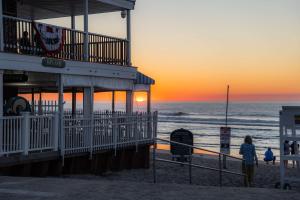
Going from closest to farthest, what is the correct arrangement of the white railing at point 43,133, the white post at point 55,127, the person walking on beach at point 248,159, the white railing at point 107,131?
the white railing at point 43,133, the white post at point 55,127, the white railing at point 107,131, the person walking on beach at point 248,159

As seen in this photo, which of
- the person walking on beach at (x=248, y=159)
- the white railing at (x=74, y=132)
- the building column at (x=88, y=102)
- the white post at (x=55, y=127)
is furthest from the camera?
the building column at (x=88, y=102)

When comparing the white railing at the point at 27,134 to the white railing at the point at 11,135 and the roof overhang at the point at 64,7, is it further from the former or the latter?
the roof overhang at the point at 64,7

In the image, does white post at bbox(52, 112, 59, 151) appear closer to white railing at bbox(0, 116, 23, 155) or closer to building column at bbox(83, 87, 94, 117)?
white railing at bbox(0, 116, 23, 155)

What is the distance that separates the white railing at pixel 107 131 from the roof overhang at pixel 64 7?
4.05m

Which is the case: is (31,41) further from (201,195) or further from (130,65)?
(201,195)

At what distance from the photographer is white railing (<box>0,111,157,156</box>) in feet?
43.0

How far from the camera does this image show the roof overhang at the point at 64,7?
18.9 metres

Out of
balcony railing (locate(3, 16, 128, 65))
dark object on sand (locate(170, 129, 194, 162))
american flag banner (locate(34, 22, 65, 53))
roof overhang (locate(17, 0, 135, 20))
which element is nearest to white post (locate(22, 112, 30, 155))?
balcony railing (locate(3, 16, 128, 65))

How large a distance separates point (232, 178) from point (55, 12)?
9.94 m

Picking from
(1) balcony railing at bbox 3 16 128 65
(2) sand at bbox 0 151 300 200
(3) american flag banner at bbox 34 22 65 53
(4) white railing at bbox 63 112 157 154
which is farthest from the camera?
(3) american flag banner at bbox 34 22 65 53

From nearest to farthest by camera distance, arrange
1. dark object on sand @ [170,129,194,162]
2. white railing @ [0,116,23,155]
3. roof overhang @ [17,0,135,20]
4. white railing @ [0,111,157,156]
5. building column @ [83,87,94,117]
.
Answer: white railing @ [0,116,23,155] < white railing @ [0,111,157,156] < building column @ [83,87,94,117] < roof overhang @ [17,0,135,20] < dark object on sand @ [170,129,194,162]


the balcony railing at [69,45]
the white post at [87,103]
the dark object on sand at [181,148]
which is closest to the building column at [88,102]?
the white post at [87,103]

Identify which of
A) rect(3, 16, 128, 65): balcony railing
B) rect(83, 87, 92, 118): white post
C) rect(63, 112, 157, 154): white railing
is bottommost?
rect(63, 112, 157, 154): white railing

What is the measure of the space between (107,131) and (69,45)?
135 inches
